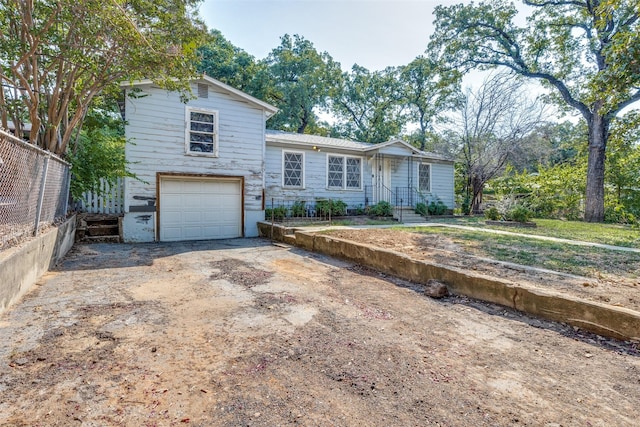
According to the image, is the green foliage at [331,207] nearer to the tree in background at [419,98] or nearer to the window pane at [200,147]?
the window pane at [200,147]

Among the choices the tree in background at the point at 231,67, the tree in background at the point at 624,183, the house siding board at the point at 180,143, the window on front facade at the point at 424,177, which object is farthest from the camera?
the tree in background at the point at 231,67

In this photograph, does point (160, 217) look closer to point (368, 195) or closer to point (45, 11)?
point (45, 11)

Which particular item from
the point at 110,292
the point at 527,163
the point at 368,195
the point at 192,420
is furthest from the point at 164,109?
the point at 527,163

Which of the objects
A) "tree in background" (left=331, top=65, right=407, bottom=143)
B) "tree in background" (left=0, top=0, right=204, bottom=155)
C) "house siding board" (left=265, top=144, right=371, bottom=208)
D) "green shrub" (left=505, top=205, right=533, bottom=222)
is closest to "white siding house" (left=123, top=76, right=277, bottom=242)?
Answer: "house siding board" (left=265, top=144, right=371, bottom=208)

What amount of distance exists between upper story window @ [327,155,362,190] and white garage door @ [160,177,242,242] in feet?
13.4

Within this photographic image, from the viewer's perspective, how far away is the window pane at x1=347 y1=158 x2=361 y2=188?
13.6 meters

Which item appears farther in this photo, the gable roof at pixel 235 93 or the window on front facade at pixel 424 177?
the window on front facade at pixel 424 177

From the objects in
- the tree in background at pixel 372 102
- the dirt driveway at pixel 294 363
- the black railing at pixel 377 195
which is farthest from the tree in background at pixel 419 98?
the dirt driveway at pixel 294 363

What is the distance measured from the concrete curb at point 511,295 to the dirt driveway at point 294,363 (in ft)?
0.53

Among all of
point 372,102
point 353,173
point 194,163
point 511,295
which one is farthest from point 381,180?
point 372,102

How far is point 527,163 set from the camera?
1750 centimetres

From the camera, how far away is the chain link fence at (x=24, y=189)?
10.8ft

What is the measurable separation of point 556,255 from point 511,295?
8.94 ft

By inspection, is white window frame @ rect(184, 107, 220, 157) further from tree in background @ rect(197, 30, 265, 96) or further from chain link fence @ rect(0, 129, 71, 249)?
tree in background @ rect(197, 30, 265, 96)
